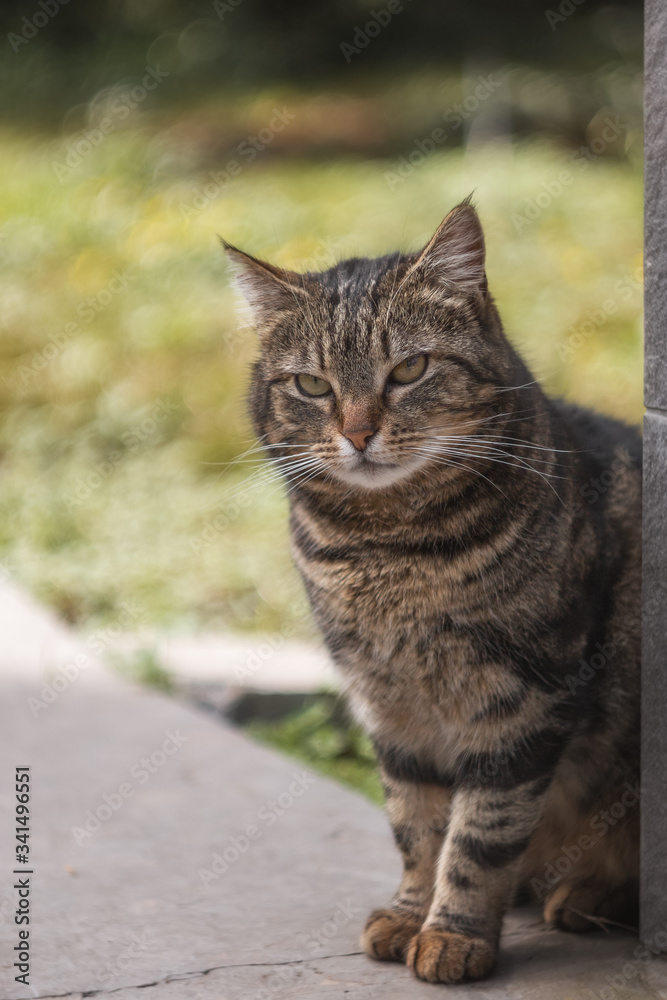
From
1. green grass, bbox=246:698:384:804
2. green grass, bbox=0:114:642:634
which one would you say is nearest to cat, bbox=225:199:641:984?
green grass, bbox=246:698:384:804

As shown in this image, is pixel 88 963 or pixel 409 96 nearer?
A: pixel 88 963

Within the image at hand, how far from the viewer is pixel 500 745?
6.15 feet

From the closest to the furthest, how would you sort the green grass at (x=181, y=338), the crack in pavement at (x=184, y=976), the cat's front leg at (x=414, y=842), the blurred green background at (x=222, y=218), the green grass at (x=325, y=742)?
the crack in pavement at (x=184, y=976) → the cat's front leg at (x=414, y=842) → the green grass at (x=325, y=742) → the green grass at (x=181, y=338) → the blurred green background at (x=222, y=218)

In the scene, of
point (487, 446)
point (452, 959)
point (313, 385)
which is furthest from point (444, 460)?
point (452, 959)

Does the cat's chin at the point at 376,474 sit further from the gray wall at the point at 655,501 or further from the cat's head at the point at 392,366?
the gray wall at the point at 655,501

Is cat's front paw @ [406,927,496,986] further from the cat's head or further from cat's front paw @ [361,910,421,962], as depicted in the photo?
the cat's head

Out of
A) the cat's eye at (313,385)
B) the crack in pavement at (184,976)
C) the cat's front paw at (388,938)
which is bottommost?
the crack in pavement at (184,976)

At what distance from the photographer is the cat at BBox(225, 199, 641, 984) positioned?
1.87 meters

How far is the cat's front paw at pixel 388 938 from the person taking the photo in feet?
6.43

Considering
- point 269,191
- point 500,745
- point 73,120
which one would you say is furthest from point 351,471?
point 73,120

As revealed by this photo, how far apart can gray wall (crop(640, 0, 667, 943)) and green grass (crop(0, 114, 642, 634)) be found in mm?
2049

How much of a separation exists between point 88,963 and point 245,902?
1.31 ft

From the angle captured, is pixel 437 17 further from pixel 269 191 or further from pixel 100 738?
pixel 100 738

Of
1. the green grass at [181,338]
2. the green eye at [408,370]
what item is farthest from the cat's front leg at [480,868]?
the green grass at [181,338]
